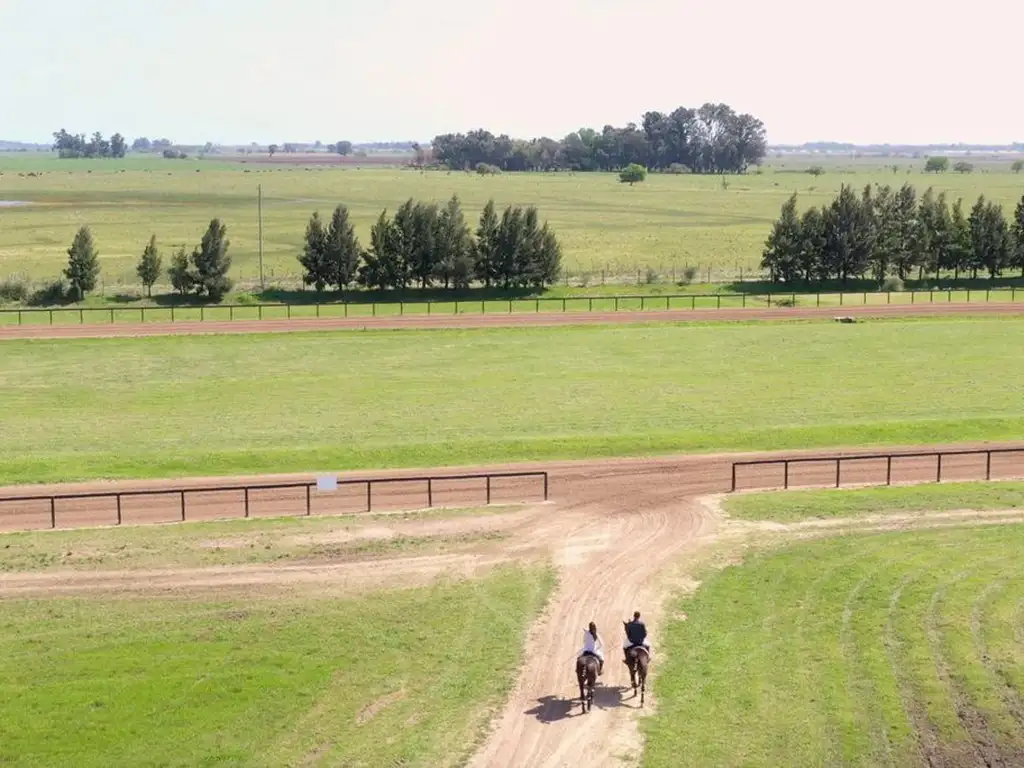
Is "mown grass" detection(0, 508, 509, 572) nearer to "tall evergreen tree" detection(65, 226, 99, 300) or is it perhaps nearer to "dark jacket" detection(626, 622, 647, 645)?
"dark jacket" detection(626, 622, 647, 645)

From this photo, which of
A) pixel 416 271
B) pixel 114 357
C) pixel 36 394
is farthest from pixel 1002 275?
pixel 36 394

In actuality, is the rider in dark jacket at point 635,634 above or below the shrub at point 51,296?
below

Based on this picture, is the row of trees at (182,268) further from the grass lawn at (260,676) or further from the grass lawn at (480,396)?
the grass lawn at (260,676)

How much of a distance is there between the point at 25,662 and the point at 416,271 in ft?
193

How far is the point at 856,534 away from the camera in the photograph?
28.4m

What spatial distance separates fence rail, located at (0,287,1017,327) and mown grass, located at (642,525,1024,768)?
46.0 metres

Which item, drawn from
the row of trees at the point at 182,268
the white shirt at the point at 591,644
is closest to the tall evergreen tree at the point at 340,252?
the row of trees at the point at 182,268

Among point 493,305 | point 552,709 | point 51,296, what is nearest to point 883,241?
point 493,305

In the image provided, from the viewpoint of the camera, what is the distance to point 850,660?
21172 millimetres

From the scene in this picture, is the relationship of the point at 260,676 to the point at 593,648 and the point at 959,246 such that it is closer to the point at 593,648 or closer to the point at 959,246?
the point at 593,648

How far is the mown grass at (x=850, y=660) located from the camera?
18.3 meters

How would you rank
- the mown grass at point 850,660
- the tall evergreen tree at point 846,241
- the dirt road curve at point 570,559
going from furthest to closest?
1. the tall evergreen tree at point 846,241
2. the dirt road curve at point 570,559
3. the mown grass at point 850,660

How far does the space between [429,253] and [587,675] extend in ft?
199

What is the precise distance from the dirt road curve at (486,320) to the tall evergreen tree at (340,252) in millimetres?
10231
